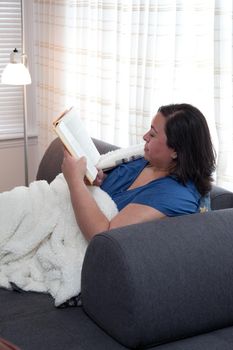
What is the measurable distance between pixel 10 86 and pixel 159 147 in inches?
86.0

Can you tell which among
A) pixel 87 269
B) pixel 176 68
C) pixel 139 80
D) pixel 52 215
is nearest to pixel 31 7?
pixel 139 80

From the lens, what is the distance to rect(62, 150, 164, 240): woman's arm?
1753mm

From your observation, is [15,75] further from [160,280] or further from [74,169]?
[160,280]

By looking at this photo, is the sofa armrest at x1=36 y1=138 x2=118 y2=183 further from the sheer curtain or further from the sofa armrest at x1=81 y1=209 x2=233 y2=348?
the sofa armrest at x1=81 y1=209 x2=233 y2=348

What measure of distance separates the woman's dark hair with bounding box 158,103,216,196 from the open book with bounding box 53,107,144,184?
0.34 meters

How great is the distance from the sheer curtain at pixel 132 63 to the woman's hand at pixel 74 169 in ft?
2.00

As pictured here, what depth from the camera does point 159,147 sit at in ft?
6.15

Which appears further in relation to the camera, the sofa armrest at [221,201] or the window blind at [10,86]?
the window blind at [10,86]

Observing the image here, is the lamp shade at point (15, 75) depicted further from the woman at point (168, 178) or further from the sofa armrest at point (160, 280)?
the sofa armrest at point (160, 280)

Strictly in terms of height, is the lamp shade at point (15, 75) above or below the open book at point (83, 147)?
above

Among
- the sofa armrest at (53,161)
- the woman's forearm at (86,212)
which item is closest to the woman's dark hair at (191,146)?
the woman's forearm at (86,212)

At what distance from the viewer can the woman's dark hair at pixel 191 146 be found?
5.99 ft

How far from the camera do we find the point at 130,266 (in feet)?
4.82

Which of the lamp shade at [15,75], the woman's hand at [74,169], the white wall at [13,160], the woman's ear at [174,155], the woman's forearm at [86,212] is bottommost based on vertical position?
the white wall at [13,160]
